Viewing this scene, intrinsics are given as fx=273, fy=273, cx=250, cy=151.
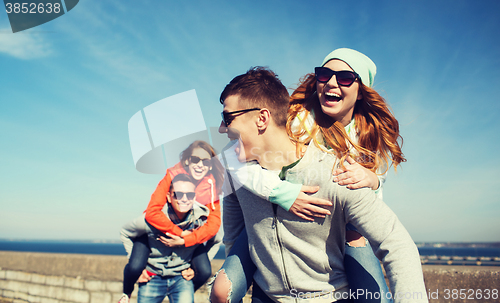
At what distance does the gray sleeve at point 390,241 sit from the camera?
1.20 m

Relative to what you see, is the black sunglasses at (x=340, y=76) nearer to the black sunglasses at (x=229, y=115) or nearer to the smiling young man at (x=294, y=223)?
the smiling young man at (x=294, y=223)

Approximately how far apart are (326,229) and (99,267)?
16.5ft

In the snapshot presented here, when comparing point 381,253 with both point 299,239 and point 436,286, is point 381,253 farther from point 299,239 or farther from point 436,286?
point 436,286

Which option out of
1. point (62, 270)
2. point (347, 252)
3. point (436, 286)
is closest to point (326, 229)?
point (347, 252)

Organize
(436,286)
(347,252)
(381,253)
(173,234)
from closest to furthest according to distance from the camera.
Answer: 1. (381,253)
2. (347,252)
3. (173,234)
4. (436,286)

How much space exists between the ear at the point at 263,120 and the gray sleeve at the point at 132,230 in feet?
7.12

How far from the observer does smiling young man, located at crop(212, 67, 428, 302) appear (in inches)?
50.7

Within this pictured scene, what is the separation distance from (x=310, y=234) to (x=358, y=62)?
4.29 feet

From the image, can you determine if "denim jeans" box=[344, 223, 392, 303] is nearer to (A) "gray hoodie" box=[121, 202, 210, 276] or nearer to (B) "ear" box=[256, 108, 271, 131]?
(B) "ear" box=[256, 108, 271, 131]

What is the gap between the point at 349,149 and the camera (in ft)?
5.91

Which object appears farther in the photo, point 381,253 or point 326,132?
point 326,132

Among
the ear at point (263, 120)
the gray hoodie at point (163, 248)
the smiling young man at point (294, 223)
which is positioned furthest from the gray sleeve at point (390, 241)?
the gray hoodie at point (163, 248)

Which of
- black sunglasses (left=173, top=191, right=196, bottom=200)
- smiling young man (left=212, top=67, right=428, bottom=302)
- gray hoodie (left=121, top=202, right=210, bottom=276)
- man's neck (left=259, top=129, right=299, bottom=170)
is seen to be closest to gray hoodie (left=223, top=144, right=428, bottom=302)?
smiling young man (left=212, top=67, right=428, bottom=302)

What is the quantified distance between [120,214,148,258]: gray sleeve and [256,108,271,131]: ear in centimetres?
217
